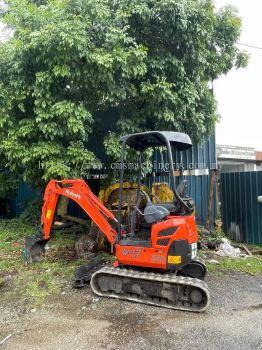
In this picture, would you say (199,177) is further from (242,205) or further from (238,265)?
(238,265)

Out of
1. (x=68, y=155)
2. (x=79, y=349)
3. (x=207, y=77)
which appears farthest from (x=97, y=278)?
(x=207, y=77)

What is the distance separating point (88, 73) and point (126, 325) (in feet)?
15.6

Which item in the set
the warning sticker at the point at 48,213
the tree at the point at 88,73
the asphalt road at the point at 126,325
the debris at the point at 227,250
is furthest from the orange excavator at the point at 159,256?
the debris at the point at 227,250

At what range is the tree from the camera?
259 inches

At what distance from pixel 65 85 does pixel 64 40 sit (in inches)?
48.6

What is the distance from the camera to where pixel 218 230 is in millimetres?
8477

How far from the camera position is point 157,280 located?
4.56 meters

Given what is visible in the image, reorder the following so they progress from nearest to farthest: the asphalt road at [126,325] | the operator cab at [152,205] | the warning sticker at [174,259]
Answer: the asphalt road at [126,325] → the warning sticker at [174,259] → the operator cab at [152,205]

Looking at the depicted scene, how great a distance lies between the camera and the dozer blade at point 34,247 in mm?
6141

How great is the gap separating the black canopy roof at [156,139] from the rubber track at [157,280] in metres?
1.95

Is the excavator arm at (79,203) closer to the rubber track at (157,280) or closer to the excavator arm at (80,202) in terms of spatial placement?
the excavator arm at (80,202)

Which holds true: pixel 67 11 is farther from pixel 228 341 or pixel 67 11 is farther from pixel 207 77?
pixel 228 341

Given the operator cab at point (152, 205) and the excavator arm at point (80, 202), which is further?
the excavator arm at point (80, 202)

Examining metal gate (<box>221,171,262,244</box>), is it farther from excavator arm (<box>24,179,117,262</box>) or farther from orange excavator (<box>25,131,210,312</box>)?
excavator arm (<box>24,179,117,262</box>)
